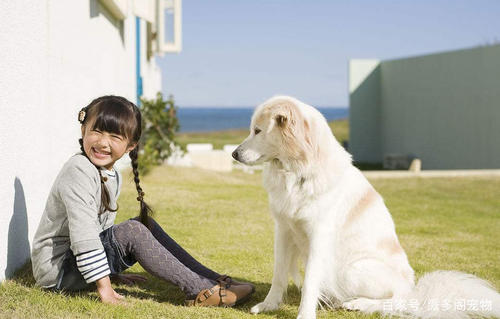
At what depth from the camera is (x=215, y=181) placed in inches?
383

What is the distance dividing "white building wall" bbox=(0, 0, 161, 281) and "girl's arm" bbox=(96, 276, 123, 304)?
670 mm

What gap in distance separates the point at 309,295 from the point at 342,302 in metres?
0.36

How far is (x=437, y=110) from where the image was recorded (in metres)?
15.0

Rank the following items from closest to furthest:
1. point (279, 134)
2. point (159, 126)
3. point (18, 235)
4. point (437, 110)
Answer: point (279, 134), point (18, 235), point (159, 126), point (437, 110)

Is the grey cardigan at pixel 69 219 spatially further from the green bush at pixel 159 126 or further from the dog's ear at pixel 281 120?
the green bush at pixel 159 126

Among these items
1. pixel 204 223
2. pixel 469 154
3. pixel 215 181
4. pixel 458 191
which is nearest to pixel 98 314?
pixel 204 223

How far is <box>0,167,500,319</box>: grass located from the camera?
3.14m

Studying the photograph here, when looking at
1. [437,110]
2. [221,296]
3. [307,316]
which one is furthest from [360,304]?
[437,110]

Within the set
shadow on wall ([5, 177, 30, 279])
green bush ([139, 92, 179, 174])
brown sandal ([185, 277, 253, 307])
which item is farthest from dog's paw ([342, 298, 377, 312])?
green bush ([139, 92, 179, 174])

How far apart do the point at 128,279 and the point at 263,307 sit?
39.9 inches

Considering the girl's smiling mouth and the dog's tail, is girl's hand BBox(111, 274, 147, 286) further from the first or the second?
the dog's tail

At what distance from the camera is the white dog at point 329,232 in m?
3.09

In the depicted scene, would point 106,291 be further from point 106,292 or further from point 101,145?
point 101,145

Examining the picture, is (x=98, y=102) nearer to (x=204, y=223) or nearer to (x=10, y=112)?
(x=10, y=112)
